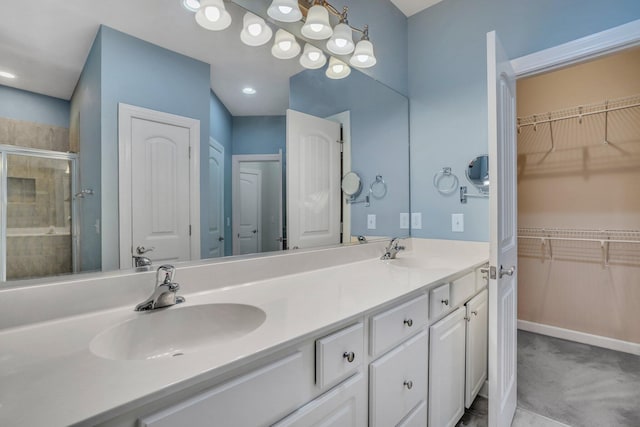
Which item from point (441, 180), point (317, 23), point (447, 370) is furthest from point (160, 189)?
point (441, 180)

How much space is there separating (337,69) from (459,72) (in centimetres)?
92

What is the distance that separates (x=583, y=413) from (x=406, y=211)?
5.08 feet

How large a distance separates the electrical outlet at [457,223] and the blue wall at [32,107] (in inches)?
82.3

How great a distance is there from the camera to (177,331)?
0.90m

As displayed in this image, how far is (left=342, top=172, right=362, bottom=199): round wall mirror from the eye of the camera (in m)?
1.89

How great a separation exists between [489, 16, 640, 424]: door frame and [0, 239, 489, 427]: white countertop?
33.2 inches

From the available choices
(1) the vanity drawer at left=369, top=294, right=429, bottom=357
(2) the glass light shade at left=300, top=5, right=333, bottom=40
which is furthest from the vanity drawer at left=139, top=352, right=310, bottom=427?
(2) the glass light shade at left=300, top=5, right=333, bottom=40

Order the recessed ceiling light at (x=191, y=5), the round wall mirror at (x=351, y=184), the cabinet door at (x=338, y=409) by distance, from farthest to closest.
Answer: the round wall mirror at (x=351, y=184) < the recessed ceiling light at (x=191, y=5) < the cabinet door at (x=338, y=409)

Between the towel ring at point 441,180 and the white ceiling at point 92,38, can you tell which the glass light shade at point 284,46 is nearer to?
the white ceiling at point 92,38

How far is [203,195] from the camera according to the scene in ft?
3.85

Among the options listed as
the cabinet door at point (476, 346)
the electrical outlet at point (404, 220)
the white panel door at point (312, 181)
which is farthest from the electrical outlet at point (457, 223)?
the white panel door at point (312, 181)

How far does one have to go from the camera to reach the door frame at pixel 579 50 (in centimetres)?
145

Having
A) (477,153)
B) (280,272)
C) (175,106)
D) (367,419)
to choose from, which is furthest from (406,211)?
(175,106)

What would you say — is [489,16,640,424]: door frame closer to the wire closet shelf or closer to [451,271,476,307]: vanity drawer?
[451,271,476,307]: vanity drawer
